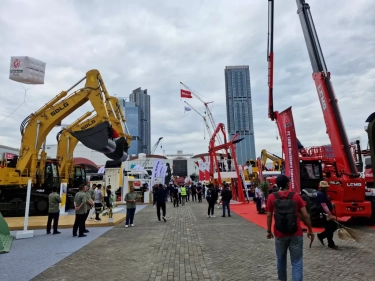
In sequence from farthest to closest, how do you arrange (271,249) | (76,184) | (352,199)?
(76,184), (352,199), (271,249)

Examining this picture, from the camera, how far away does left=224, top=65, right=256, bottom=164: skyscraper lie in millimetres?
55750

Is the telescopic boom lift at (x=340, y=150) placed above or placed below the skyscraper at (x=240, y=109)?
below

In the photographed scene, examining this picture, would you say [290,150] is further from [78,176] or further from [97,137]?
[78,176]

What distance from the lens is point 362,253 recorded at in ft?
22.3

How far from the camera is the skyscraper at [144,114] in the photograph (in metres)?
153

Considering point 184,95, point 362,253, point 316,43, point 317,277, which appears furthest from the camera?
point 184,95

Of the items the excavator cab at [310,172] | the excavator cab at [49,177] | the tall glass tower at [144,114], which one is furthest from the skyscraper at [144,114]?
the excavator cab at [310,172]

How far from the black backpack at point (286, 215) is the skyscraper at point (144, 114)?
143 meters

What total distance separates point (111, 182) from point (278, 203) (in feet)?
69.6

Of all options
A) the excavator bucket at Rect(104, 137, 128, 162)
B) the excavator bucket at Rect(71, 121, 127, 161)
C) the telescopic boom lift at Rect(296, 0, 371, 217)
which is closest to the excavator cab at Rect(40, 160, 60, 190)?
the excavator bucket at Rect(104, 137, 128, 162)

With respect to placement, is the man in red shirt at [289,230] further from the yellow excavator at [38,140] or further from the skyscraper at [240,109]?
the skyscraper at [240,109]

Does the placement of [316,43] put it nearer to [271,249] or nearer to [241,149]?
[271,249]

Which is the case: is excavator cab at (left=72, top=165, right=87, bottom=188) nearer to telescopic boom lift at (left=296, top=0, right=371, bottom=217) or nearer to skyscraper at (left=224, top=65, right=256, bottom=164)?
telescopic boom lift at (left=296, top=0, right=371, bottom=217)

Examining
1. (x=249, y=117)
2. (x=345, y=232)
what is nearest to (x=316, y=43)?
(x=345, y=232)
